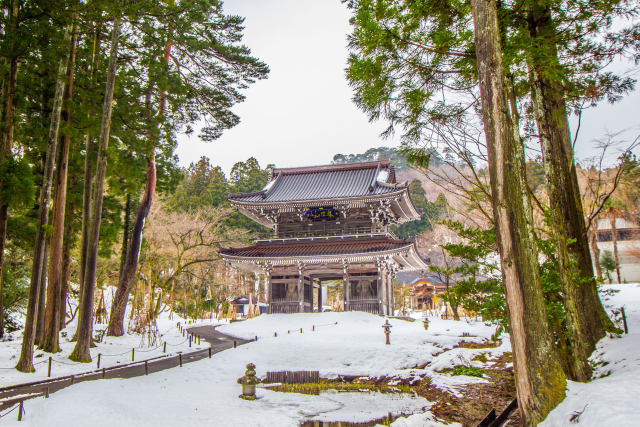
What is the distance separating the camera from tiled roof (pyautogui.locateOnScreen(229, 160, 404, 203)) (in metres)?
22.9

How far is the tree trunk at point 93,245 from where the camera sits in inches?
451

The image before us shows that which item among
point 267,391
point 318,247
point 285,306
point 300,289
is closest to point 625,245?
point 318,247

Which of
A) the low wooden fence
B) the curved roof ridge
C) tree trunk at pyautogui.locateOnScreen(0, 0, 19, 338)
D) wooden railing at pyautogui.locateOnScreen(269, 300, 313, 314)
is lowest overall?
the low wooden fence

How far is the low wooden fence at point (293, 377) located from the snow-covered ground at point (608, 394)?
256 inches

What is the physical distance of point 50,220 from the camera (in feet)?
43.3

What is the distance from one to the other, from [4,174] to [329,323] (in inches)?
545

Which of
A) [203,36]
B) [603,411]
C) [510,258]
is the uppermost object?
[203,36]

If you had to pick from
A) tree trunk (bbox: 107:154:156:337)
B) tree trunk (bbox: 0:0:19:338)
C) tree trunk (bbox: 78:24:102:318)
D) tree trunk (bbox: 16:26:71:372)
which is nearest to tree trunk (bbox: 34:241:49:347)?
tree trunk (bbox: 78:24:102:318)

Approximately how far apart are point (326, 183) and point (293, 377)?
16023mm

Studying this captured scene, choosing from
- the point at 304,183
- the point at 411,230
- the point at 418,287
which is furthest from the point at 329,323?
the point at 411,230

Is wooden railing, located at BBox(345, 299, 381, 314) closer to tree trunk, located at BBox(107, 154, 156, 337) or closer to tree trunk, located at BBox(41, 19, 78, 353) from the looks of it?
tree trunk, located at BBox(107, 154, 156, 337)

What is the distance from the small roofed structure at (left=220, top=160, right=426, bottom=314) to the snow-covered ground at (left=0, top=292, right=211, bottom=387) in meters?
5.97

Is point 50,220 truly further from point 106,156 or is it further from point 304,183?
point 304,183

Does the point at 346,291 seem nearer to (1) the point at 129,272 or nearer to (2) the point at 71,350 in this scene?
(1) the point at 129,272
